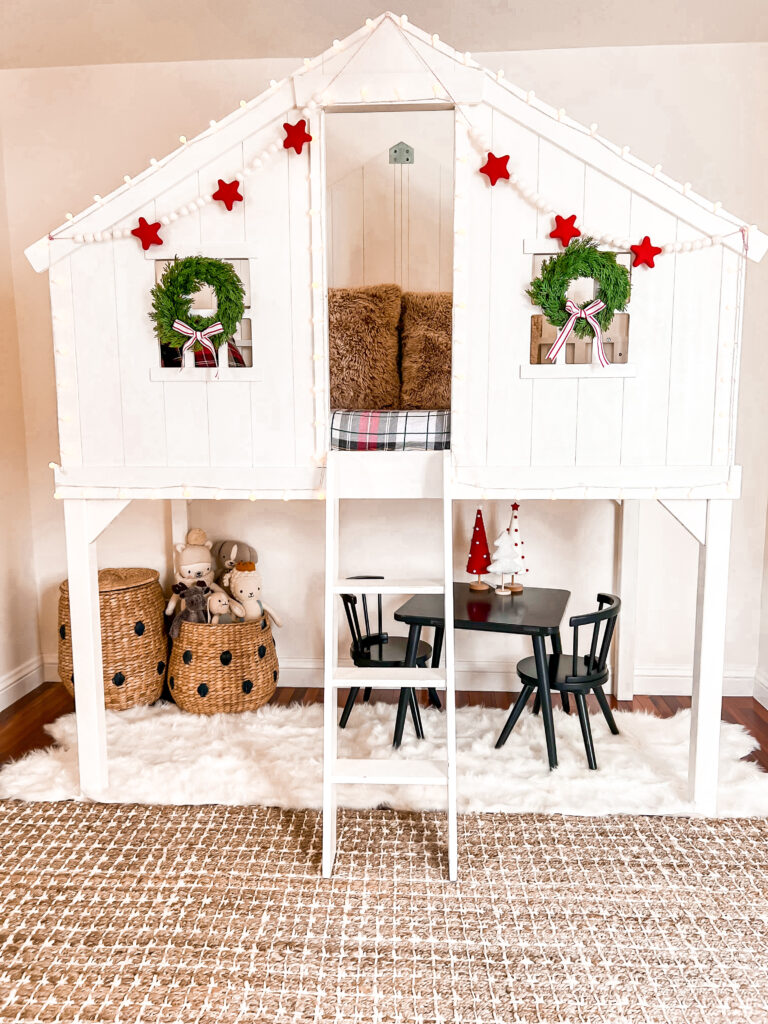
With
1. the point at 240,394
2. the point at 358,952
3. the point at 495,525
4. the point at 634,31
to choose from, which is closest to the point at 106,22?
the point at 240,394

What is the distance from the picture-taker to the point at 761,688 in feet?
11.5

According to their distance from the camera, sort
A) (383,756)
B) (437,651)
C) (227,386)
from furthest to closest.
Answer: (437,651) < (383,756) < (227,386)

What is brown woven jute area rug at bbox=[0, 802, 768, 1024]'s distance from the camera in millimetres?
1745

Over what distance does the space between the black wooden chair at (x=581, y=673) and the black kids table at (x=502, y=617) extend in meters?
0.06

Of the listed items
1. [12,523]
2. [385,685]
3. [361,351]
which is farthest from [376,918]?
[12,523]

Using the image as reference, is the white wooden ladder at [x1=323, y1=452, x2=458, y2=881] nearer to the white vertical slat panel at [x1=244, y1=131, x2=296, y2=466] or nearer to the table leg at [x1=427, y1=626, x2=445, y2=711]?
the white vertical slat panel at [x1=244, y1=131, x2=296, y2=466]

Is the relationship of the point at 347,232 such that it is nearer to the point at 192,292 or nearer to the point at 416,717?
the point at 192,292

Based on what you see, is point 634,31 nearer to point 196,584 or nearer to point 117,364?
point 117,364

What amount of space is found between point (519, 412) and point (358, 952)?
1.57 metres

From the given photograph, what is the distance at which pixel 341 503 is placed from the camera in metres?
3.67

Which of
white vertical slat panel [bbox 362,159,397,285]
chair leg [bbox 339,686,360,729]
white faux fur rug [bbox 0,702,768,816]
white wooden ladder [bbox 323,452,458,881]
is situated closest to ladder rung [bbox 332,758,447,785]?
white wooden ladder [bbox 323,452,458,881]

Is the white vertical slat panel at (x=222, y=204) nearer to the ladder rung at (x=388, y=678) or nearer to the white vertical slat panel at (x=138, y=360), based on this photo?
the white vertical slat panel at (x=138, y=360)

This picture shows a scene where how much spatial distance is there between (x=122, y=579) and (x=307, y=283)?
1.82 meters

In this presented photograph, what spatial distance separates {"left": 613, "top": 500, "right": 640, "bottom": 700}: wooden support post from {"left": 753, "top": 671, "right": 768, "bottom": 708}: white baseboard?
0.57 meters
